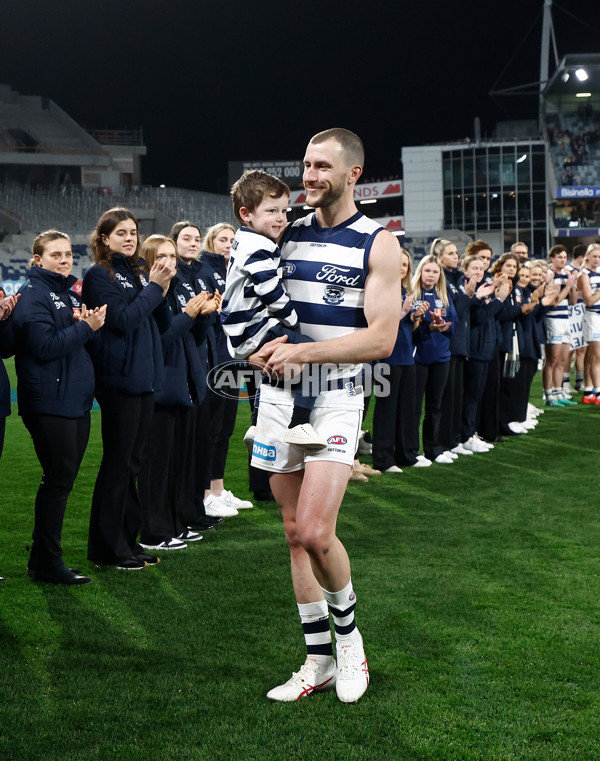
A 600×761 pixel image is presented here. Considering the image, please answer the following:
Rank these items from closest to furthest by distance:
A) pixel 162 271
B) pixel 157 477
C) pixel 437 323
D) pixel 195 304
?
pixel 162 271, pixel 195 304, pixel 157 477, pixel 437 323

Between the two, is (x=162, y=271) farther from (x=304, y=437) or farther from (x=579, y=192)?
(x=579, y=192)

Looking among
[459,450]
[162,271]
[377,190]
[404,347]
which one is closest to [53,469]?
[162,271]

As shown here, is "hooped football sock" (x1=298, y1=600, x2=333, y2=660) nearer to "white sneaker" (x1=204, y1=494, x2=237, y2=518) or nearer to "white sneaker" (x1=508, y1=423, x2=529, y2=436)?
"white sneaker" (x1=204, y1=494, x2=237, y2=518)

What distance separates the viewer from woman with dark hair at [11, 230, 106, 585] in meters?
4.81

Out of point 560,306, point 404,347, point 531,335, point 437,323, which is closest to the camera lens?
point 404,347

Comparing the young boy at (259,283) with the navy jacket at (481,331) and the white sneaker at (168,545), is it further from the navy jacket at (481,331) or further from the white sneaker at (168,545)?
the navy jacket at (481,331)

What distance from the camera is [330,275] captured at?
330 centimetres

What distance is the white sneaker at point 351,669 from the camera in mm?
3424

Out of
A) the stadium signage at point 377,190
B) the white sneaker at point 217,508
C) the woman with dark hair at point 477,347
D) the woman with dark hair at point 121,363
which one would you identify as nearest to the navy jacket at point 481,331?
the woman with dark hair at point 477,347

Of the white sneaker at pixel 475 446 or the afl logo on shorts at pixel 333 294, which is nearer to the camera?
the afl logo on shorts at pixel 333 294

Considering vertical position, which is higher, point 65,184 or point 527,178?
point 527,178

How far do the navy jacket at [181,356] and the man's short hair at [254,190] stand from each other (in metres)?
2.50

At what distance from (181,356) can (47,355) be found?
1274mm

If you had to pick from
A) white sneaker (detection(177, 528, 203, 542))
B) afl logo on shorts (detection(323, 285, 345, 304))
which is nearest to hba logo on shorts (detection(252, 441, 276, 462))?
afl logo on shorts (detection(323, 285, 345, 304))
